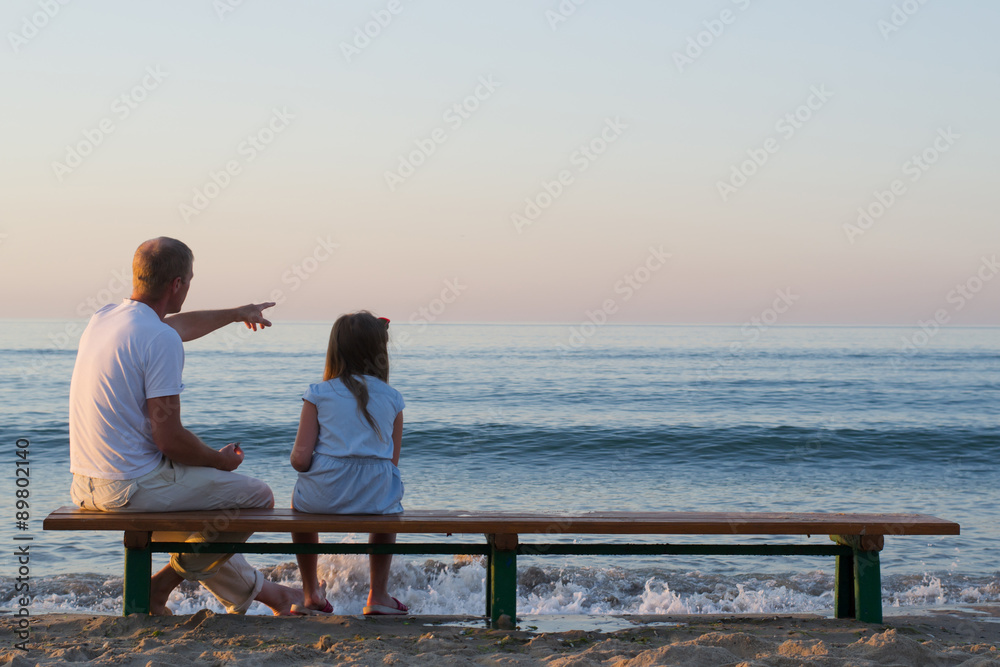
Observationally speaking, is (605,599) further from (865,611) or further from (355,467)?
(355,467)

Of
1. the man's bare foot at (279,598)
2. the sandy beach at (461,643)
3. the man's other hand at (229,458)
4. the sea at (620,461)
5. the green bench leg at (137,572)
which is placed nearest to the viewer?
the sandy beach at (461,643)

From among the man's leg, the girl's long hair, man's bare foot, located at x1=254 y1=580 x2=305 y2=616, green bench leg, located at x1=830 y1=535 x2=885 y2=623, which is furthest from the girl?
green bench leg, located at x1=830 y1=535 x2=885 y2=623

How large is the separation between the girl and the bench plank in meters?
0.10

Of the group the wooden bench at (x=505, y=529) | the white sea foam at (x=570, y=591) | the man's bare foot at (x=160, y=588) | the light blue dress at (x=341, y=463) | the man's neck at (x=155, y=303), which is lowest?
the white sea foam at (x=570, y=591)

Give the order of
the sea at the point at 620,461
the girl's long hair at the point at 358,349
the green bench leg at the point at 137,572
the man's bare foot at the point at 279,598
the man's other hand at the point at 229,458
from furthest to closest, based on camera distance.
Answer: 1. the sea at the point at 620,461
2. the man's bare foot at the point at 279,598
3. the girl's long hair at the point at 358,349
4. the green bench leg at the point at 137,572
5. the man's other hand at the point at 229,458

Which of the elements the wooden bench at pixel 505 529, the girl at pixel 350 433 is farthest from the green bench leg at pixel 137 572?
the girl at pixel 350 433

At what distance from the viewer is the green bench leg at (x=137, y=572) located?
352 centimetres

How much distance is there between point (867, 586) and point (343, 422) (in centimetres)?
272

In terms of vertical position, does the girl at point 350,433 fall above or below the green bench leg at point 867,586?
above

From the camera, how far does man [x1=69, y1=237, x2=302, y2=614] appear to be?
3.16 meters

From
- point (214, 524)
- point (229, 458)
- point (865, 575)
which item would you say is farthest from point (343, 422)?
point (865, 575)

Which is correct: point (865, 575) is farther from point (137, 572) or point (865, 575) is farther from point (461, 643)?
point (137, 572)

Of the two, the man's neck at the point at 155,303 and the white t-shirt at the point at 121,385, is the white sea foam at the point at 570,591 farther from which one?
the man's neck at the point at 155,303

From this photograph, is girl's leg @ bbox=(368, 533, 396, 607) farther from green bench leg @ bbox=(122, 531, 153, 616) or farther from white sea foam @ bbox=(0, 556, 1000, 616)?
white sea foam @ bbox=(0, 556, 1000, 616)
